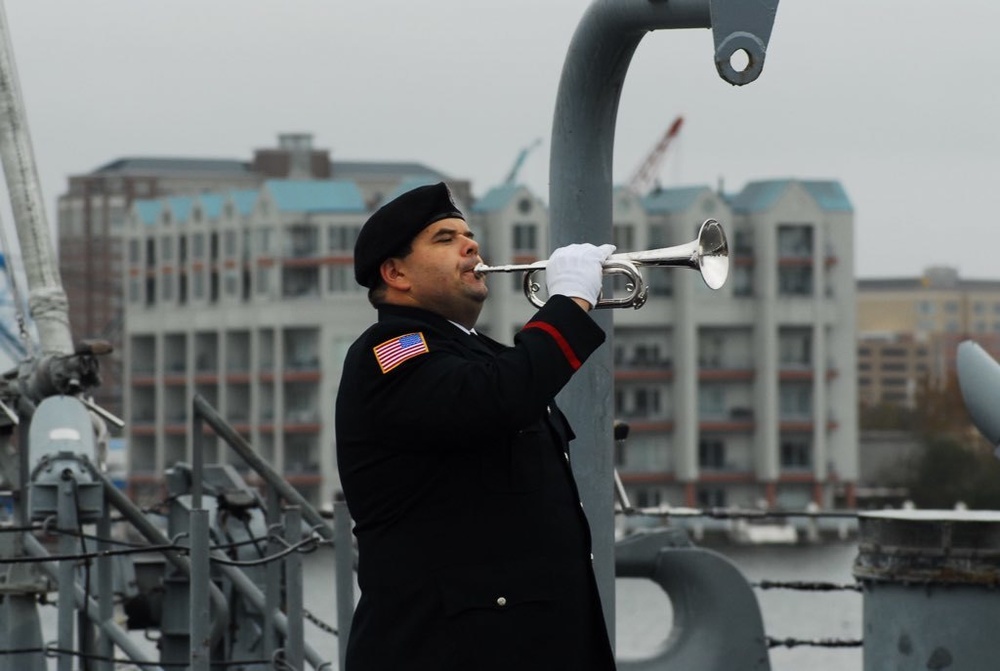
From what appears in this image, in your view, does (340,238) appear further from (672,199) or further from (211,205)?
(672,199)

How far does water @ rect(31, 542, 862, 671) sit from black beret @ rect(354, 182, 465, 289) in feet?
77.5

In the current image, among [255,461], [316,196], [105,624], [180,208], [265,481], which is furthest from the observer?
[180,208]

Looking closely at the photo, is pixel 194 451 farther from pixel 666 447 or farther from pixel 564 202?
pixel 666 447

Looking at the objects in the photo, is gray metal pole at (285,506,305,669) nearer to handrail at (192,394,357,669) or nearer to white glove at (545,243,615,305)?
handrail at (192,394,357,669)

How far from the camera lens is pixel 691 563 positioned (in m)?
8.63

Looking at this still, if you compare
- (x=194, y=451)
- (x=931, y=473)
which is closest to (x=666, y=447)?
(x=931, y=473)

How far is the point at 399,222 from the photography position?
441 centimetres

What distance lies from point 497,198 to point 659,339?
11.1 meters

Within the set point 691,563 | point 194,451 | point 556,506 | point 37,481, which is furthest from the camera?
point 194,451

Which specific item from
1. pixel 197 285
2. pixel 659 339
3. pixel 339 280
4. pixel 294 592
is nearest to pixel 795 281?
pixel 659 339

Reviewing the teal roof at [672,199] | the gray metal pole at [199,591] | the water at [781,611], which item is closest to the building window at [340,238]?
the teal roof at [672,199]

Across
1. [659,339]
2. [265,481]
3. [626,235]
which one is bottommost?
[265,481]

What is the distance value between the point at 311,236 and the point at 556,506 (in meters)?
112

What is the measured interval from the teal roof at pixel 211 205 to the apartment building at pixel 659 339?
3.13 ft
